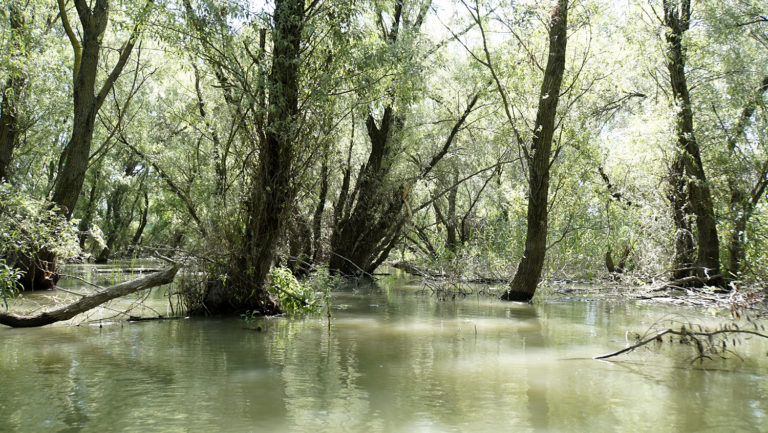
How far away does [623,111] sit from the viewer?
57.6 feet

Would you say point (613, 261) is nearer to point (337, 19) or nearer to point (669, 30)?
point (669, 30)

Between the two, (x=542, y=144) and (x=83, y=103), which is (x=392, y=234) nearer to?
(x=542, y=144)

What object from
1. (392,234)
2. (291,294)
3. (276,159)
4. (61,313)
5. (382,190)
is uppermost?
(382,190)

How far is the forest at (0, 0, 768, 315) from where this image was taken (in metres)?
9.05

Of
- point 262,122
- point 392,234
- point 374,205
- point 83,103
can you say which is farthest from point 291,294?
point 392,234

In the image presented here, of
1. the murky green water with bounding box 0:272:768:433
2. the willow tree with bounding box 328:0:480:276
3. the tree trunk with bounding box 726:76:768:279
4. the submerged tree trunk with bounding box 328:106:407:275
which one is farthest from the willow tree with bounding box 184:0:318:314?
the tree trunk with bounding box 726:76:768:279

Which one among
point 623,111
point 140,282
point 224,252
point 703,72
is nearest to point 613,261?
point 623,111

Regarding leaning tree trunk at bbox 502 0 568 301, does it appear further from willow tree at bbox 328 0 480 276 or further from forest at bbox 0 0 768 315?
willow tree at bbox 328 0 480 276

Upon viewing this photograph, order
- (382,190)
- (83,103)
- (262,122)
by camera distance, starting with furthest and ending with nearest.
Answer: (382,190)
(83,103)
(262,122)

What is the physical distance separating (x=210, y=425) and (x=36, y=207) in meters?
7.78

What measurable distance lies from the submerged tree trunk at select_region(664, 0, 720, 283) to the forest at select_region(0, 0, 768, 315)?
5 centimetres

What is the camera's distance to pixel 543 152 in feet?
39.9

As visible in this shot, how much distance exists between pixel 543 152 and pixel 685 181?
433 centimetres

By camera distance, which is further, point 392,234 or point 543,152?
point 392,234
